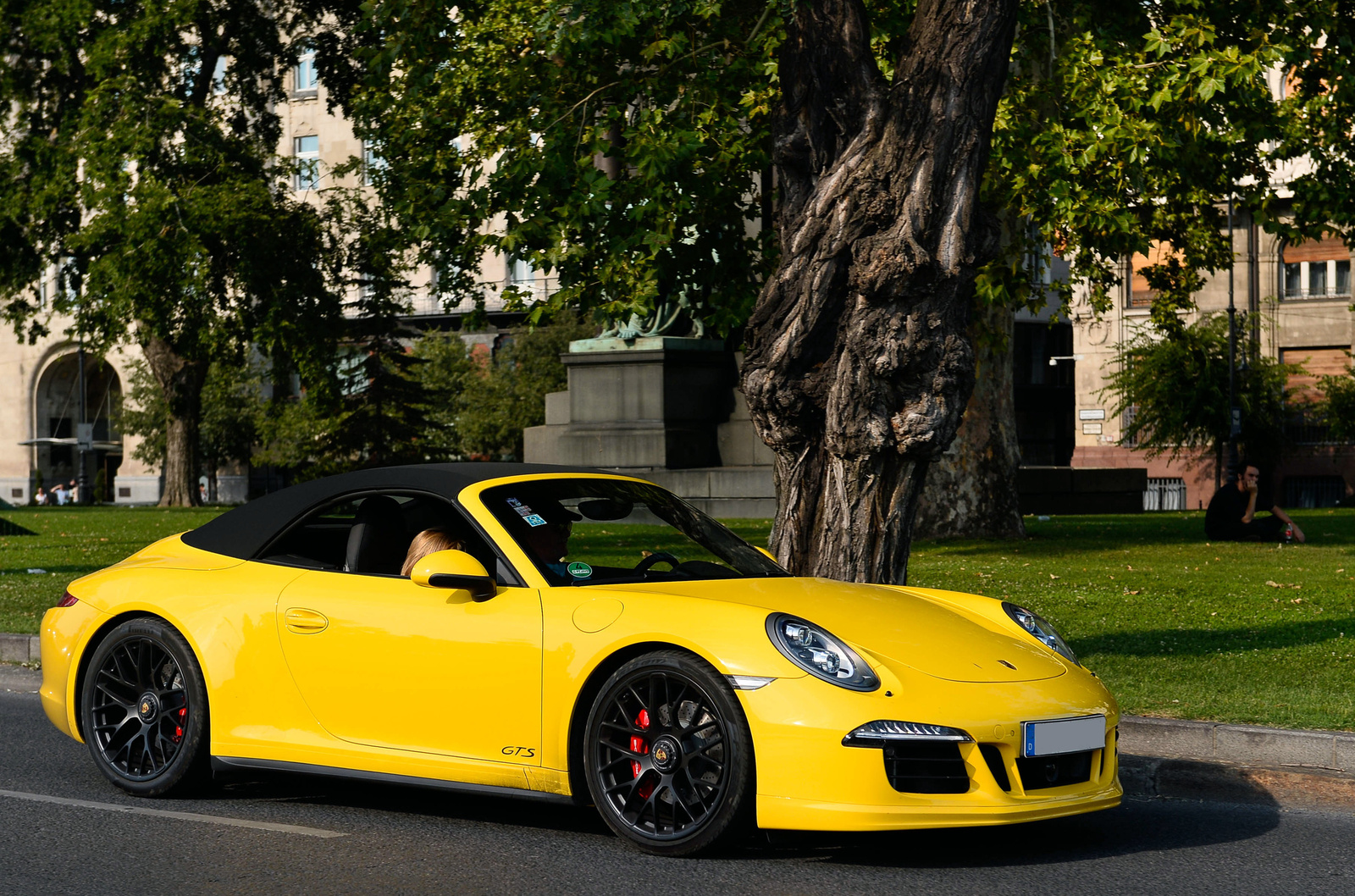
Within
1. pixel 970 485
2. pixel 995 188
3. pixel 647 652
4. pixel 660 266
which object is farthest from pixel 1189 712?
pixel 970 485

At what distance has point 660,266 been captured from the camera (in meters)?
13.9

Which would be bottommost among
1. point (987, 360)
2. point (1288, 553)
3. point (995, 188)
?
point (1288, 553)

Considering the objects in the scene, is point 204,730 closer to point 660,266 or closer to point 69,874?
point 69,874

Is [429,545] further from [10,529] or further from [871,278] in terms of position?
[10,529]

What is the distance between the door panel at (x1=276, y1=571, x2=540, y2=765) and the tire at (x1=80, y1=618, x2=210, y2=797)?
555mm

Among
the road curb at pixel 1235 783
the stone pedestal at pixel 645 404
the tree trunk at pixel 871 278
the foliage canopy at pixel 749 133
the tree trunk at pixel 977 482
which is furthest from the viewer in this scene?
the stone pedestal at pixel 645 404

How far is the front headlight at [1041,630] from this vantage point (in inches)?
233

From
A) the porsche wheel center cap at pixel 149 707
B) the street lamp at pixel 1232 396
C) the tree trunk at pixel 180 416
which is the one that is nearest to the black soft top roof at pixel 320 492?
the porsche wheel center cap at pixel 149 707

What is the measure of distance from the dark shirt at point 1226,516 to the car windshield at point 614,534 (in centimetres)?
1463

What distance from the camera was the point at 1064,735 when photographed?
5137 mm

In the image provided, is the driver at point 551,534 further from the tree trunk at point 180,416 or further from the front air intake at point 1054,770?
the tree trunk at point 180,416

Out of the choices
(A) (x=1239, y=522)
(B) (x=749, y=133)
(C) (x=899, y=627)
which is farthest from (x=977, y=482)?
(C) (x=899, y=627)

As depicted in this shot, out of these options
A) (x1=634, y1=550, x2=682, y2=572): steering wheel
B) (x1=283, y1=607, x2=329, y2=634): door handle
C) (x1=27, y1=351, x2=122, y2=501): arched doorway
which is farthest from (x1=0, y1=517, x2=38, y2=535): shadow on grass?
(x1=27, y1=351, x2=122, y2=501): arched doorway

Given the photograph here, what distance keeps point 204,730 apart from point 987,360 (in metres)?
16.7
